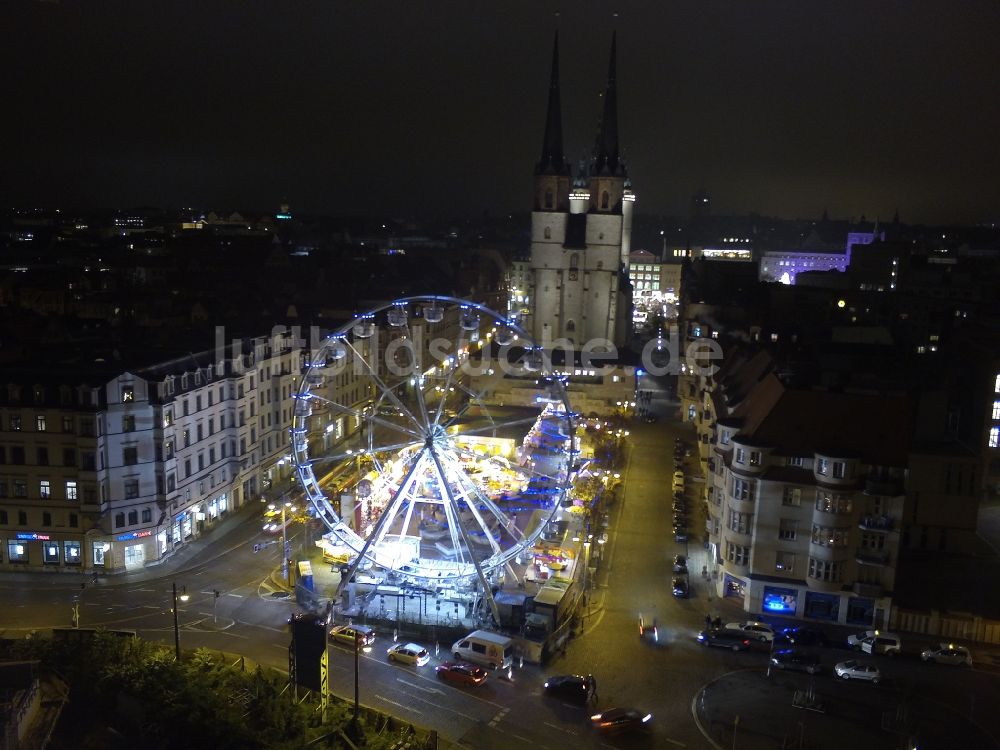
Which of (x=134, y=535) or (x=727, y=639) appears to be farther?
(x=134, y=535)

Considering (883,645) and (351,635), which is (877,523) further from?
(351,635)

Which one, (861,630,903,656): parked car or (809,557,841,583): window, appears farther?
(809,557,841,583): window

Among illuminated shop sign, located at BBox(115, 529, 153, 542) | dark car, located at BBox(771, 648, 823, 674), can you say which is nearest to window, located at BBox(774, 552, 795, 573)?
dark car, located at BBox(771, 648, 823, 674)

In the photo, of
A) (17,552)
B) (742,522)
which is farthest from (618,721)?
(17,552)

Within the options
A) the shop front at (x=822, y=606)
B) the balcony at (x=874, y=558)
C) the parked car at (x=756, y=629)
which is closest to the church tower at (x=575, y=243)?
the shop front at (x=822, y=606)

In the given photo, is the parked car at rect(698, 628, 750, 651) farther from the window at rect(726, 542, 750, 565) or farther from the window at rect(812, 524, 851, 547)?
the window at rect(812, 524, 851, 547)

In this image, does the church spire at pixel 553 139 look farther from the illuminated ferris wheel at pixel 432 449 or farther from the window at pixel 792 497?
the window at pixel 792 497
